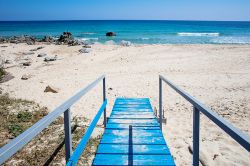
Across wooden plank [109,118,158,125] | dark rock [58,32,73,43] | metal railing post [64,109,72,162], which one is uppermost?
dark rock [58,32,73,43]

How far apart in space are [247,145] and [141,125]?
3520mm

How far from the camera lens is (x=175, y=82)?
1163 centimetres

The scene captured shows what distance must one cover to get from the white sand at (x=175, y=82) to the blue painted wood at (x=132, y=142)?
0.76 metres

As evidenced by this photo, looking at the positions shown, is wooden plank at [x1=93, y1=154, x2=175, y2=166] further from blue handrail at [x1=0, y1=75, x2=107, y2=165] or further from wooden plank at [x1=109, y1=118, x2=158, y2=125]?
wooden plank at [x1=109, y1=118, x2=158, y2=125]

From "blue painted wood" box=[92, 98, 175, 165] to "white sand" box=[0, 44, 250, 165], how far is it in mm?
761

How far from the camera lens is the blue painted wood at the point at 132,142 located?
3510 millimetres

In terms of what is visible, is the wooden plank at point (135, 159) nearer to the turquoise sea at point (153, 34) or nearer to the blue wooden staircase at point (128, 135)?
the blue wooden staircase at point (128, 135)

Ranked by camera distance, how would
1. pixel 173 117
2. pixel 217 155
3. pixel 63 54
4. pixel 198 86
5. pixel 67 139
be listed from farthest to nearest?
1. pixel 63 54
2. pixel 198 86
3. pixel 173 117
4. pixel 217 155
5. pixel 67 139

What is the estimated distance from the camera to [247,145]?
145cm

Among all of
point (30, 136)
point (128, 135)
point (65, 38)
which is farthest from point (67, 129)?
point (65, 38)

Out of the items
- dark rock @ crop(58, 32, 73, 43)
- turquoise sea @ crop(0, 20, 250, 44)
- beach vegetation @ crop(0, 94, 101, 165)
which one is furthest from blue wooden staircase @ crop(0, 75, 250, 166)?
turquoise sea @ crop(0, 20, 250, 44)

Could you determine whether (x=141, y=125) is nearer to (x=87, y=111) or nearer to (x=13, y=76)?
(x=87, y=111)

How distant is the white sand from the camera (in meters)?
5.38

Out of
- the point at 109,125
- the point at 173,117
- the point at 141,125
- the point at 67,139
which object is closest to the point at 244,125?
the point at 173,117
